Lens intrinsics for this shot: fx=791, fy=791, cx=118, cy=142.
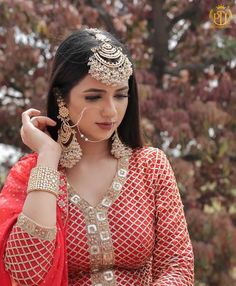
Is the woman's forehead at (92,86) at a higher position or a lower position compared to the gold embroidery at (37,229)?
higher

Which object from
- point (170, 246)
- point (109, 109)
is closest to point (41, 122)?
point (109, 109)

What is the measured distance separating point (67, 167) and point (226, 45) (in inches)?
117

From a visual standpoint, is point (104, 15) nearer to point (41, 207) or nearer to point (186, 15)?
point (186, 15)

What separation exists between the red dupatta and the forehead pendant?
364 mm

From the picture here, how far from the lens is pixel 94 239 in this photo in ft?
7.93

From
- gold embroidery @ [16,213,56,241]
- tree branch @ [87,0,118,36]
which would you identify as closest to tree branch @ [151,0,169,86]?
tree branch @ [87,0,118,36]

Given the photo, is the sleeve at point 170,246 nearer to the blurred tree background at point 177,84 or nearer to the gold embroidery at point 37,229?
the gold embroidery at point 37,229

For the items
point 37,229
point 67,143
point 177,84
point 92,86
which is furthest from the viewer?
point 177,84

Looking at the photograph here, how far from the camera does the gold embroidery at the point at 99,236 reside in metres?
2.40

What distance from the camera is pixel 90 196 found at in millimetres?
2500

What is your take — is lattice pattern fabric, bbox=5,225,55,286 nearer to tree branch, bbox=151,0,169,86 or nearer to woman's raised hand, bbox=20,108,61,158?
woman's raised hand, bbox=20,108,61,158

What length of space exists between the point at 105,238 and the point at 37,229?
0.23 metres

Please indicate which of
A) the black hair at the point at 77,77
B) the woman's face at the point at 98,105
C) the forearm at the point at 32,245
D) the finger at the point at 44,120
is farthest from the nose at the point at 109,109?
the forearm at the point at 32,245

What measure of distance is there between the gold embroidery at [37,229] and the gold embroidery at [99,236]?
0.15 meters
